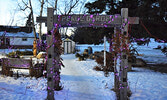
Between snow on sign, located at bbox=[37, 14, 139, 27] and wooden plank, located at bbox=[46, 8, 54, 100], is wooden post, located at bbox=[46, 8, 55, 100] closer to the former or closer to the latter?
wooden plank, located at bbox=[46, 8, 54, 100]

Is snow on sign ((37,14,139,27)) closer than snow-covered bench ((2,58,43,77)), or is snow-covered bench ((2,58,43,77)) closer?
snow on sign ((37,14,139,27))

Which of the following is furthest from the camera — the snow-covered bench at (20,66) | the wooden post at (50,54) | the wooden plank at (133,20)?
the snow-covered bench at (20,66)

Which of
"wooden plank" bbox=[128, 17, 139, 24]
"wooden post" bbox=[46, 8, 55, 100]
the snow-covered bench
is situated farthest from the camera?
the snow-covered bench

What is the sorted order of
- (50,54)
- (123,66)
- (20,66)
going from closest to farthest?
(50,54), (123,66), (20,66)

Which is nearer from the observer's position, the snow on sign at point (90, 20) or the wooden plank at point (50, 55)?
the wooden plank at point (50, 55)

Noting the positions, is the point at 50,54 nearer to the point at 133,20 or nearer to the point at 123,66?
the point at 123,66

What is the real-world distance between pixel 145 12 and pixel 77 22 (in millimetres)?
6320

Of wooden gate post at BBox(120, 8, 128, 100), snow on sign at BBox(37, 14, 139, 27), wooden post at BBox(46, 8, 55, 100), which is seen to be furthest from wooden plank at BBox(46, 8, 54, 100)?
wooden gate post at BBox(120, 8, 128, 100)

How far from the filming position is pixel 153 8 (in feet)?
29.3

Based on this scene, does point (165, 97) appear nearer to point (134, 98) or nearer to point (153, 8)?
point (134, 98)

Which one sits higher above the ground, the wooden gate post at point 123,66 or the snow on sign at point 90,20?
the snow on sign at point 90,20

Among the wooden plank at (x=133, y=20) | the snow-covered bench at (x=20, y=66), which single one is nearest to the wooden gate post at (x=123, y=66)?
the wooden plank at (x=133, y=20)

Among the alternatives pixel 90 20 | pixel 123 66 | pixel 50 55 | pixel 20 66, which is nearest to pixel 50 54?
pixel 50 55

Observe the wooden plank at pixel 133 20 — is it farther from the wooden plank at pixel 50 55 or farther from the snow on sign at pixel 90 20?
the wooden plank at pixel 50 55
